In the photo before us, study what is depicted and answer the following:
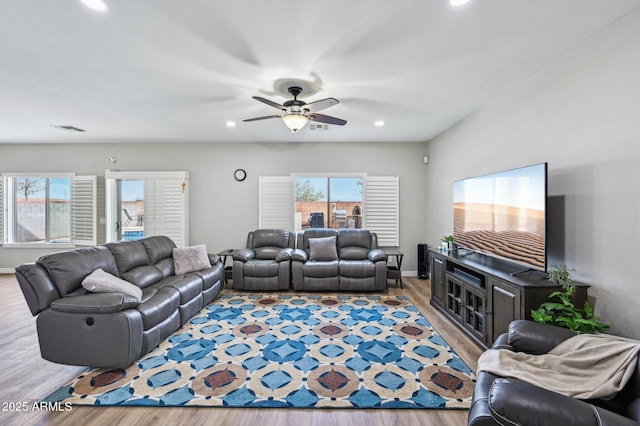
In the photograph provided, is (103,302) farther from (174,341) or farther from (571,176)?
(571,176)

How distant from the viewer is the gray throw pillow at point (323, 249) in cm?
497

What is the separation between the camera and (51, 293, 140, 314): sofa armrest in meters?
2.40

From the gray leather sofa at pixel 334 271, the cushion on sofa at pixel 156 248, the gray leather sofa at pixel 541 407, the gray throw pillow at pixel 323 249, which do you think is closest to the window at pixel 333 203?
the gray throw pillow at pixel 323 249

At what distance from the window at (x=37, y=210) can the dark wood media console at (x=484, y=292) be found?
6.85m

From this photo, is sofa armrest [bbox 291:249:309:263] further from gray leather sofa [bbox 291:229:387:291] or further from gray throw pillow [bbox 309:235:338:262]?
gray throw pillow [bbox 309:235:338:262]

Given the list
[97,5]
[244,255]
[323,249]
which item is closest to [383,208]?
[323,249]

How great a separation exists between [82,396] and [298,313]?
2230mm

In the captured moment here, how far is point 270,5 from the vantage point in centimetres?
192

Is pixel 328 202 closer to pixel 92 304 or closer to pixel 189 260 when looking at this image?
pixel 189 260

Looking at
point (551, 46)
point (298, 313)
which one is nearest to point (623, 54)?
point (551, 46)

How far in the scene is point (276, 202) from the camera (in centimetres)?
583

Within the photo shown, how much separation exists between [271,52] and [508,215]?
2.74 meters

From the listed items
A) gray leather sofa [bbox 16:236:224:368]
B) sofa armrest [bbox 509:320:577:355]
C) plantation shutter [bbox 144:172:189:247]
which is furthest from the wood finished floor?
plantation shutter [bbox 144:172:189:247]

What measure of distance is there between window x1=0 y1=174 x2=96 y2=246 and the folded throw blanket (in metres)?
7.32
